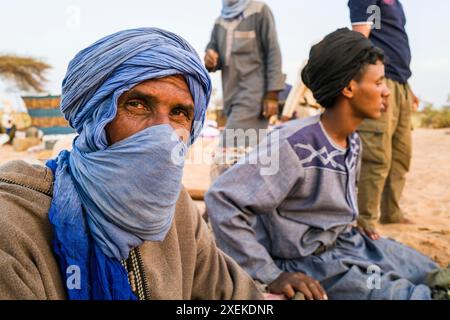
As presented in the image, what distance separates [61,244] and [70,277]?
0.10 meters

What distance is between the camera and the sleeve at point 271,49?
533 cm

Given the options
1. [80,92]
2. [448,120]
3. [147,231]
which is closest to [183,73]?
[80,92]

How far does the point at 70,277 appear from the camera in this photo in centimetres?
152

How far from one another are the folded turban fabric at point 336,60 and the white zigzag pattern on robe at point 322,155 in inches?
A: 15.9

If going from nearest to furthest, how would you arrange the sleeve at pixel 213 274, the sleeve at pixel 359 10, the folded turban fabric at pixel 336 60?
the sleeve at pixel 213 274, the folded turban fabric at pixel 336 60, the sleeve at pixel 359 10

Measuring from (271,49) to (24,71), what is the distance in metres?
17.6

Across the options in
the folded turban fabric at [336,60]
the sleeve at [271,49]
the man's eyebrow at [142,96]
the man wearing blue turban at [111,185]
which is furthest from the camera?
the sleeve at [271,49]

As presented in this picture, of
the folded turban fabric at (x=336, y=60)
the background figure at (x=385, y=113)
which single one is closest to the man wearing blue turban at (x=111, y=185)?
the folded turban fabric at (x=336, y=60)

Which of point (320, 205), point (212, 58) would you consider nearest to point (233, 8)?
point (212, 58)

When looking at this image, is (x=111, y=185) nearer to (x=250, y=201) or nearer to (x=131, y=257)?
(x=131, y=257)

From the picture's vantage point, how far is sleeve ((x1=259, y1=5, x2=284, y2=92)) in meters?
5.33

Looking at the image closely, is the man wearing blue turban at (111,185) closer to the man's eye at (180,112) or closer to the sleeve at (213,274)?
the man's eye at (180,112)

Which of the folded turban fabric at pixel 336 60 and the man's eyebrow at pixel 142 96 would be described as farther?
the folded turban fabric at pixel 336 60
